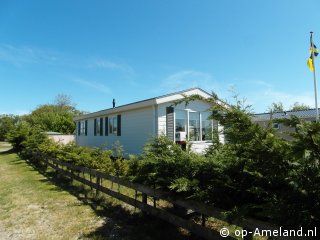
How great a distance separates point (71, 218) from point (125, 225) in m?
1.19

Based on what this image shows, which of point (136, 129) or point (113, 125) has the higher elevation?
point (113, 125)

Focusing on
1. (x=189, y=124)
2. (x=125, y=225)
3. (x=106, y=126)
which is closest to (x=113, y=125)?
(x=106, y=126)

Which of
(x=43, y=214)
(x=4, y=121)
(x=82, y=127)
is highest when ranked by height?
(x=4, y=121)

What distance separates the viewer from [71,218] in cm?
552

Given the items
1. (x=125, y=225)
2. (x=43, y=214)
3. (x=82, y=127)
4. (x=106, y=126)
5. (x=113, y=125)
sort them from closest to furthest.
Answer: (x=125, y=225)
(x=43, y=214)
(x=113, y=125)
(x=106, y=126)
(x=82, y=127)

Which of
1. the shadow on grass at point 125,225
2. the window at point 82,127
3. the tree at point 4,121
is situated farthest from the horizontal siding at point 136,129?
the tree at point 4,121

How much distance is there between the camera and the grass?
15.4ft

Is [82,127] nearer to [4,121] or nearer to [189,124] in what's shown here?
[189,124]

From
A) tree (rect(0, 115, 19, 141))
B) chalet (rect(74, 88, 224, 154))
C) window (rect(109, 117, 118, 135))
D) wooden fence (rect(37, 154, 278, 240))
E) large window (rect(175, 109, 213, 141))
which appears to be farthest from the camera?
tree (rect(0, 115, 19, 141))

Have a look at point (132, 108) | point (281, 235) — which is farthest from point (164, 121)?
point (281, 235)

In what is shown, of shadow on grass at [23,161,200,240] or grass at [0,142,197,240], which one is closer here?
shadow on grass at [23,161,200,240]

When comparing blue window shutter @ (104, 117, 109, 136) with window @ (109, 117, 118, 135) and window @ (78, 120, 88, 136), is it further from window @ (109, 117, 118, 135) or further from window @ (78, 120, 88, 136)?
window @ (78, 120, 88, 136)

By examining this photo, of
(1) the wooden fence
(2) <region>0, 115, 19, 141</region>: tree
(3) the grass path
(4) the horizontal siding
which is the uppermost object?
(2) <region>0, 115, 19, 141</region>: tree

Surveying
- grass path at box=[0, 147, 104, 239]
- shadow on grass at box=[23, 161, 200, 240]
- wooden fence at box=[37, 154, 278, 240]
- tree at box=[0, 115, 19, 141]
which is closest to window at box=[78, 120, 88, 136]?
grass path at box=[0, 147, 104, 239]
